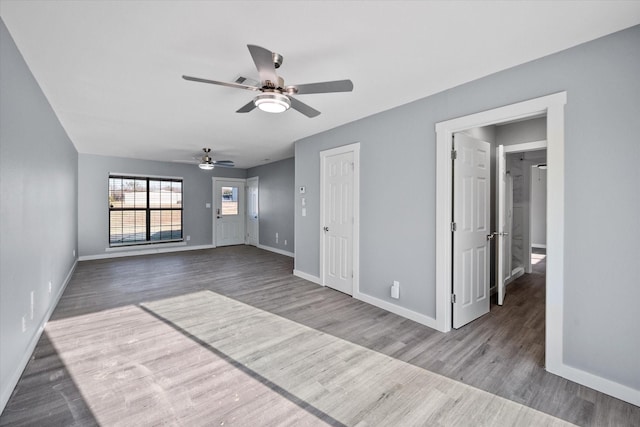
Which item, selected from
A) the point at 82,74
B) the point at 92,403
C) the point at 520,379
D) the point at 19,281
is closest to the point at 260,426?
the point at 92,403

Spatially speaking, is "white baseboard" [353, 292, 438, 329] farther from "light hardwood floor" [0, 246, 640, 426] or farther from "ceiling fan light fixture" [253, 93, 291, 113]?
"ceiling fan light fixture" [253, 93, 291, 113]

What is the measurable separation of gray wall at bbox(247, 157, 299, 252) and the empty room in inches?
109

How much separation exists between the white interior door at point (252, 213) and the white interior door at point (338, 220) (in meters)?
4.31

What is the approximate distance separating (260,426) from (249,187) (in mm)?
7357

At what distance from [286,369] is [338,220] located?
2.26m

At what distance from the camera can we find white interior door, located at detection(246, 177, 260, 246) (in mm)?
8156

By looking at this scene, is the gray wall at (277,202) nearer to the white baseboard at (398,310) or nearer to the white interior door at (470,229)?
the white baseboard at (398,310)

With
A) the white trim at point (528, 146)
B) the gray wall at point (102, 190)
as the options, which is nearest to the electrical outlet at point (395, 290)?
the white trim at point (528, 146)

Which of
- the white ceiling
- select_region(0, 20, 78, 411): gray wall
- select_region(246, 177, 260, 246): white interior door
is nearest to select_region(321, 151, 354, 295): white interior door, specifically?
the white ceiling

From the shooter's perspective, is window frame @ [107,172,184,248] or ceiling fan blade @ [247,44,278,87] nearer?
ceiling fan blade @ [247,44,278,87]

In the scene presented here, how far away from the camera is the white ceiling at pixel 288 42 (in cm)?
159

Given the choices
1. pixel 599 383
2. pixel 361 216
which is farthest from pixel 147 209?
pixel 599 383

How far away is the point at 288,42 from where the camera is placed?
1.91 metres

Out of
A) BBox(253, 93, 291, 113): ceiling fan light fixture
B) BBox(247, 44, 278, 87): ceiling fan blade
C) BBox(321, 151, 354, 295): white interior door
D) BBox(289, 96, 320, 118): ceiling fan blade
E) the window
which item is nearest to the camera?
BBox(247, 44, 278, 87): ceiling fan blade
